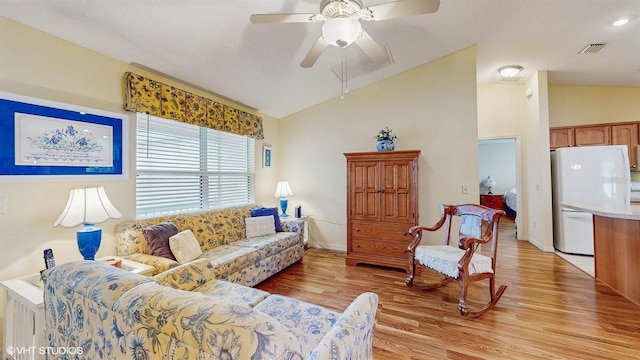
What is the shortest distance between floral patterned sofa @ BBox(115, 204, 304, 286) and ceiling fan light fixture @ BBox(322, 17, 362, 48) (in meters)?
2.12

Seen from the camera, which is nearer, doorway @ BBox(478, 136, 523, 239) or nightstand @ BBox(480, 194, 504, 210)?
nightstand @ BBox(480, 194, 504, 210)

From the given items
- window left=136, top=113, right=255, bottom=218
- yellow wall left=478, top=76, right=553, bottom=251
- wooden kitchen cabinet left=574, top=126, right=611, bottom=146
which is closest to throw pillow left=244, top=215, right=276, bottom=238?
window left=136, top=113, right=255, bottom=218

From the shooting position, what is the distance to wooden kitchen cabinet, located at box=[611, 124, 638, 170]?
397 cm

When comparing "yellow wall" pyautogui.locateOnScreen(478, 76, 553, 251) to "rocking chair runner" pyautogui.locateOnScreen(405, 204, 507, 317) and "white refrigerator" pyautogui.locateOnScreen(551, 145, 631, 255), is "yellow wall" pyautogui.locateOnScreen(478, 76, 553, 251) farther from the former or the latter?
"rocking chair runner" pyautogui.locateOnScreen(405, 204, 507, 317)

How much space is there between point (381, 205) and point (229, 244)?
6.63 ft

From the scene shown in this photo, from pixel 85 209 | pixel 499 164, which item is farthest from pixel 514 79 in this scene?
pixel 85 209

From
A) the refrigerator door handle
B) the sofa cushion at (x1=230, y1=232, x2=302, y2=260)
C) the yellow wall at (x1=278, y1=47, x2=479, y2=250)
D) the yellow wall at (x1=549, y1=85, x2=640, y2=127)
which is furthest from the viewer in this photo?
the yellow wall at (x1=549, y1=85, x2=640, y2=127)

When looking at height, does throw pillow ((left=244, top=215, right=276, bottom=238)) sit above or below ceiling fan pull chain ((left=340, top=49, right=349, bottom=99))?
below

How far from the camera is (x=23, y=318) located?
158 cm

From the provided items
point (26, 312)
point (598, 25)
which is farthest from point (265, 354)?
point (598, 25)

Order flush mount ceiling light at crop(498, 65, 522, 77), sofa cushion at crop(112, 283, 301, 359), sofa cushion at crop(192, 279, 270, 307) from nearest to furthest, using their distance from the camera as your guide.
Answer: sofa cushion at crop(112, 283, 301, 359)
sofa cushion at crop(192, 279, 270, 307)
flush mount ceiling light at crop(498, 65, 522, 77)

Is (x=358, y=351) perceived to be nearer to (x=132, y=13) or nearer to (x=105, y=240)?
(x=105, y=240)

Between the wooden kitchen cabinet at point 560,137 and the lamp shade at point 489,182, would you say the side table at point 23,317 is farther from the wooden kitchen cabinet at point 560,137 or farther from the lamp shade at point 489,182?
the lamp shade at point 489,182

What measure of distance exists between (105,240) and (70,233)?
251mm
